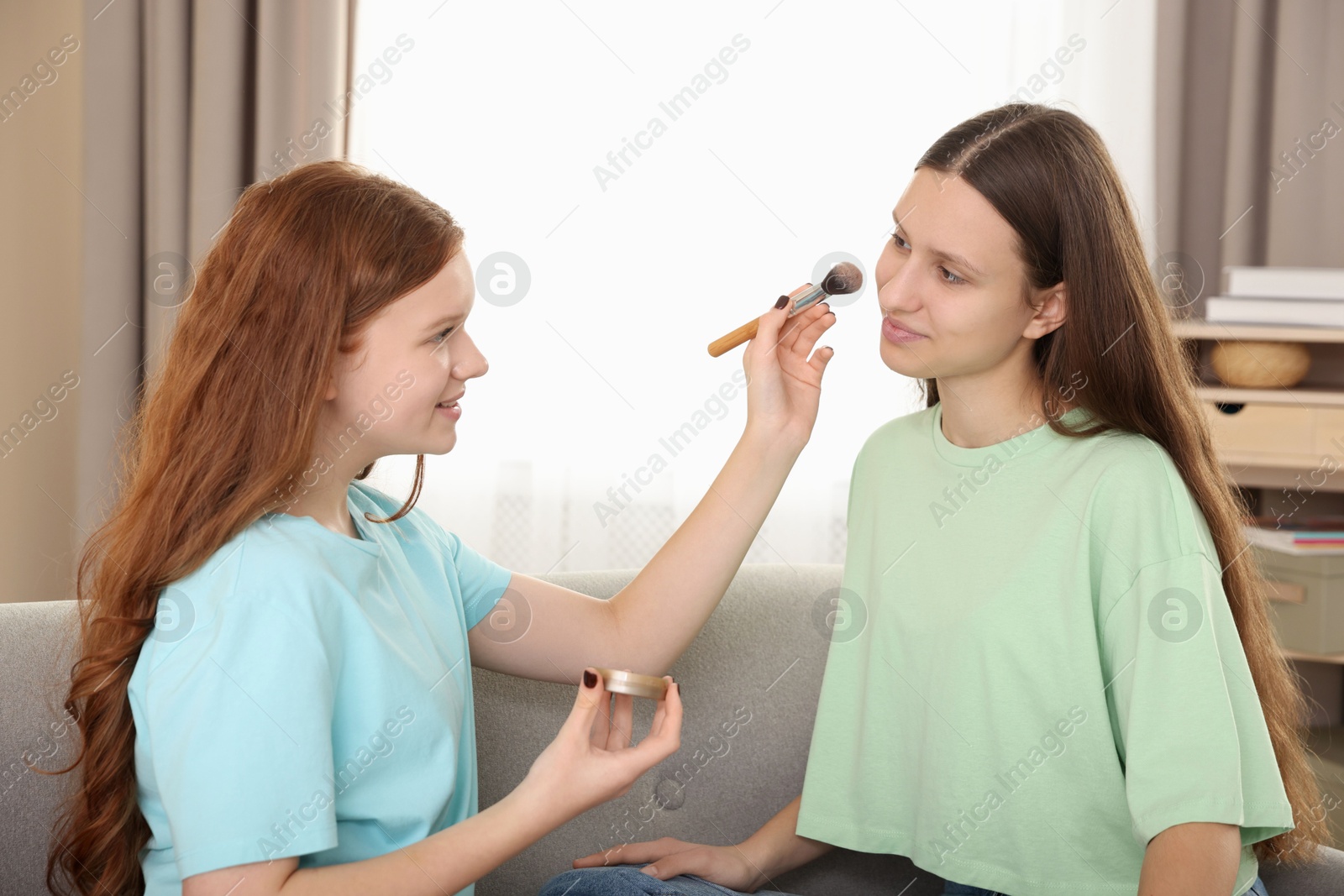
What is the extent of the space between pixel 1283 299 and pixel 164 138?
2224 mm

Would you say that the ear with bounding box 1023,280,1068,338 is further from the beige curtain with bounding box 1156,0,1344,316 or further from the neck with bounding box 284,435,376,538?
the beige curtain with bounding box 1156,0,1344,316

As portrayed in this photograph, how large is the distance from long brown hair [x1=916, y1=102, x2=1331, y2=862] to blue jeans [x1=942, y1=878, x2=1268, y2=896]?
0.15 feet

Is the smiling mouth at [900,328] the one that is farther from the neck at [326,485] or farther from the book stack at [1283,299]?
the book stack at [1283,299]

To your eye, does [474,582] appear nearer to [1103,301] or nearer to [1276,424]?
[1103,301]

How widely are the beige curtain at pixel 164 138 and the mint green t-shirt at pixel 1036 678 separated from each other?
5.50ft

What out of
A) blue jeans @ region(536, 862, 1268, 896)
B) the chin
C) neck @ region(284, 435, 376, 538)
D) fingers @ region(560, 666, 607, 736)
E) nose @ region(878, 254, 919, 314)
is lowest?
blue jeans @ region(536, 862, 1268, 896)

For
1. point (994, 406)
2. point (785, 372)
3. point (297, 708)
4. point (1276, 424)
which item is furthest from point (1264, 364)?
point (297, 708)

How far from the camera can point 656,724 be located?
37.1 inches

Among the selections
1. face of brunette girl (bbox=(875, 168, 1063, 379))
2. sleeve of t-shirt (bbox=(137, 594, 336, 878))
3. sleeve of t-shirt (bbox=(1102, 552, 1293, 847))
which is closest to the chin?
face of brunette girl (bbox=(875, 168, 1063, 379))

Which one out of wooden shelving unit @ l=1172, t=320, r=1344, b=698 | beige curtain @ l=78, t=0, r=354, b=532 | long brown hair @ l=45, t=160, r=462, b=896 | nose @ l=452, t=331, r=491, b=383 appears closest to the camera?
long brown hair @ l=45, t=160, r=462, b=896

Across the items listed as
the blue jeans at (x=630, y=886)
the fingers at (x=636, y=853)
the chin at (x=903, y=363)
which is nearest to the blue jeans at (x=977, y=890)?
the blue jeans at (x=630, y=886)

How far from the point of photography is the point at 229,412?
975 mm

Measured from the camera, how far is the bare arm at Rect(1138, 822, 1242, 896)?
959mm

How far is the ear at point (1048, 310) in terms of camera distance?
1.14 meters
